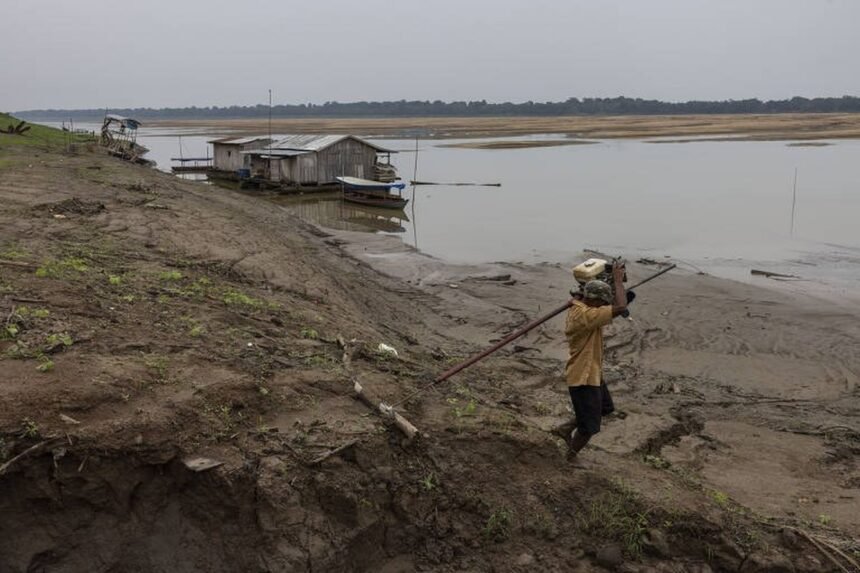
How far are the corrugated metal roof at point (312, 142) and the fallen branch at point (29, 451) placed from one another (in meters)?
31.5

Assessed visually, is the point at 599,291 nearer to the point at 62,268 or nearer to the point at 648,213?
Answer: the point at 62,268

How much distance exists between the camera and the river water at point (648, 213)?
21016mm

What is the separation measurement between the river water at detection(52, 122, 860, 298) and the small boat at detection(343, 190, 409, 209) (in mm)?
754

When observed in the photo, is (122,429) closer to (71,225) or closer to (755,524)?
(755,524)

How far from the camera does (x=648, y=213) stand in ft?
94.3

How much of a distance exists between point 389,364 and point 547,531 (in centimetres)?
281

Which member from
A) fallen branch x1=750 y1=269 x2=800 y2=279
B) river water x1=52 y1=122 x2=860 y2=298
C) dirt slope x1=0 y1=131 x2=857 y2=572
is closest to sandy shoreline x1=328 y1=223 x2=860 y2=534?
dirt slope x1=0 y1=131 x2=857 y2=572

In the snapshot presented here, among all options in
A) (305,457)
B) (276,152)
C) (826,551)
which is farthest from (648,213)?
(305,457)

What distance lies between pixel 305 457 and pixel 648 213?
2609cm

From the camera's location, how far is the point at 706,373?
11.2m

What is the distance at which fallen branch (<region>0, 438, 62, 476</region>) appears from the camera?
434 centimetres

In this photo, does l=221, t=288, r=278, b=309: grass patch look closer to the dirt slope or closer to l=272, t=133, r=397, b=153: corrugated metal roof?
the dirt slope

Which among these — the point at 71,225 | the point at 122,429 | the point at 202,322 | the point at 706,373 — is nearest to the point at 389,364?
the point at 202,322

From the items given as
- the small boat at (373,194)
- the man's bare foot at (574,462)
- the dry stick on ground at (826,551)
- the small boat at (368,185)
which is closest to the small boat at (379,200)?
the small boat at (373,194)
